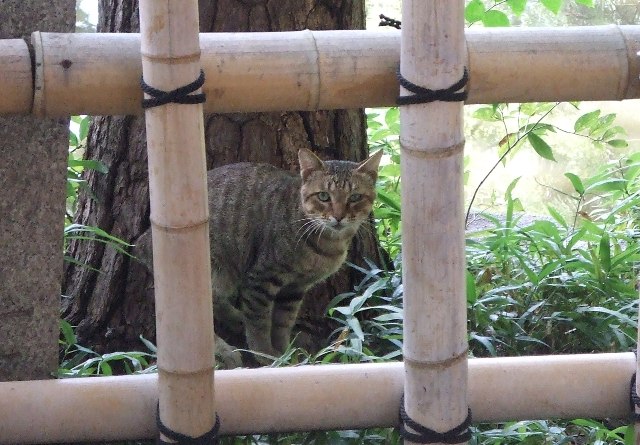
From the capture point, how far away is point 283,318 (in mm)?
2479

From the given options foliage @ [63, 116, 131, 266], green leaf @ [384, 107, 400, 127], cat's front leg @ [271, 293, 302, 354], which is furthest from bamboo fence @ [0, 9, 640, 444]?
green leaf @ [384, 107, 400, 127]

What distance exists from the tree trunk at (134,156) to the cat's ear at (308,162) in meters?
0.09

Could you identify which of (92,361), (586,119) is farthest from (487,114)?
(92,361)

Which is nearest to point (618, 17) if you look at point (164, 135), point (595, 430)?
point (595, 430)

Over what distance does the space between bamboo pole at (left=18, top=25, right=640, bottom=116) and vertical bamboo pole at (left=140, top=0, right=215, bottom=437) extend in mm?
77

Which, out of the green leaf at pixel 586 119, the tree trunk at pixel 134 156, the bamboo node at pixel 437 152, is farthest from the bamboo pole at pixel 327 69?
the green leaf at pixel 586 119

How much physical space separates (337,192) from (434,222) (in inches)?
36.7

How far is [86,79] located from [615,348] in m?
1.45

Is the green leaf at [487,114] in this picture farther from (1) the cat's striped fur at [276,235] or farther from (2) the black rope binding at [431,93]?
(2) the black rope binding at [431,93]

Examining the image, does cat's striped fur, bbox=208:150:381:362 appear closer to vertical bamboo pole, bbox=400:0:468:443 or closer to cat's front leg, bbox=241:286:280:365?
cat's front leg, bbox=241:286:280:365

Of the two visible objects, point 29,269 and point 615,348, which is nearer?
point 29,269

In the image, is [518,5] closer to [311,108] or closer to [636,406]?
[311,108]

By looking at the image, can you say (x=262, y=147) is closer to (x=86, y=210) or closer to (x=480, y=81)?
(x=86, y=210)

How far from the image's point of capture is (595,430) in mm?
1865
